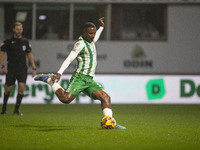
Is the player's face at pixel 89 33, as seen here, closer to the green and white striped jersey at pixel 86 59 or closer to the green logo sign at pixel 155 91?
the green and white striped jersey at pixel 86 59

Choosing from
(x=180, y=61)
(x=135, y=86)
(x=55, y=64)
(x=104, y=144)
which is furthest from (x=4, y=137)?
(x=180, y=61)

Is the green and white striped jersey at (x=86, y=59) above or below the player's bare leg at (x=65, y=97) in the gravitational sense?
above

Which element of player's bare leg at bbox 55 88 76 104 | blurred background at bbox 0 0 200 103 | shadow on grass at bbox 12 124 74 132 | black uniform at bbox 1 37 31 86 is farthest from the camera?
blurred background at bbox 0 0 200 103

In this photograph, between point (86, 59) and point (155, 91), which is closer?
point (86, 59)

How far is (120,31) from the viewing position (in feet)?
75.6

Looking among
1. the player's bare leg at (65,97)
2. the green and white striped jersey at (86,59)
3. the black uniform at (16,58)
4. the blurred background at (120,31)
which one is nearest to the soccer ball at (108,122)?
the player's bare leg at (65,97)

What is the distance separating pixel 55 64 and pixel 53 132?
1316 centimetres

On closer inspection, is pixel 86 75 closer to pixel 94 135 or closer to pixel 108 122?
pixel 108 122

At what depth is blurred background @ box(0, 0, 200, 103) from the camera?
22.5m

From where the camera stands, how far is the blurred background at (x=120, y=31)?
22.5 meters

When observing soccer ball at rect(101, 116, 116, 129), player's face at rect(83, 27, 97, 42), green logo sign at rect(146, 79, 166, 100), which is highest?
player's face at rect(83, 27, 97, 42)

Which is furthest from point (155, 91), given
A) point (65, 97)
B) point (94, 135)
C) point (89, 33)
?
point (94, 135)

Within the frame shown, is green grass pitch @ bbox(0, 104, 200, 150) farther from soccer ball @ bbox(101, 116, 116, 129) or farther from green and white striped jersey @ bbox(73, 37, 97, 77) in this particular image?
green and white striped jersey @ bbox(73, 37, 97, 77)

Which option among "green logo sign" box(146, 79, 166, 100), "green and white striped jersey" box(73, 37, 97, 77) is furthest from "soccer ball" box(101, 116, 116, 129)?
"green logo sign" box(146, 79, 166, 100)
